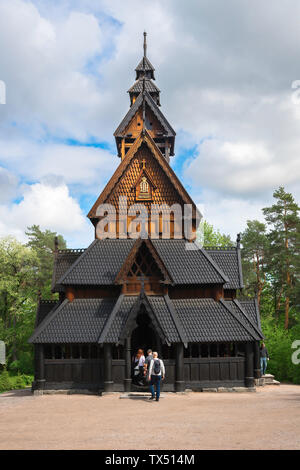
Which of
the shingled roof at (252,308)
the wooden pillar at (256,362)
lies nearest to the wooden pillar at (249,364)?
the wooden pillar at (256,362)

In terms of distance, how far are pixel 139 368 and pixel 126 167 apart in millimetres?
11508

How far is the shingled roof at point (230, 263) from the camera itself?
72.8 feet

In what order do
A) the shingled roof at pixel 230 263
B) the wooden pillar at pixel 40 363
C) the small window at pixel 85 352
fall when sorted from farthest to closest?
1. the shingled roof at pixel 230 263
2. the small window at pixel 85 352
3. the wooden pillar at pixel 40 363

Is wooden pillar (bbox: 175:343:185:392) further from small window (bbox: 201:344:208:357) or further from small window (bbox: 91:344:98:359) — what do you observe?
small window (bbox: 91:344:98:359)

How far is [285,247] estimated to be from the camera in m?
42.8

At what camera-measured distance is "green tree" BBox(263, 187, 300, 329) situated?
137 feet

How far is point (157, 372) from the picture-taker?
1495 cm

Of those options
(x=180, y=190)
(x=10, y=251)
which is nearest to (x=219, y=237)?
(x=10, y=251)

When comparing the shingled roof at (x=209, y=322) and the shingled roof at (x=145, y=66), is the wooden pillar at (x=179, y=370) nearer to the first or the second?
the shingled roof at (x=209, y=322)

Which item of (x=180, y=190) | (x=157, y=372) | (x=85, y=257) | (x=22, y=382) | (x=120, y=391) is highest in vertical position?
(x=180, y=190)

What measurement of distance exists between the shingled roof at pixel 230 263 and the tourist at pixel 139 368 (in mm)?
6627

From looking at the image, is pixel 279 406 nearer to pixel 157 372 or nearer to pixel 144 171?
pixel 157 372

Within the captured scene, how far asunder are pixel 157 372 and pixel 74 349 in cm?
591

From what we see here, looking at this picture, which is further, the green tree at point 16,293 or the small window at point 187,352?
the green tree at point 16,293
